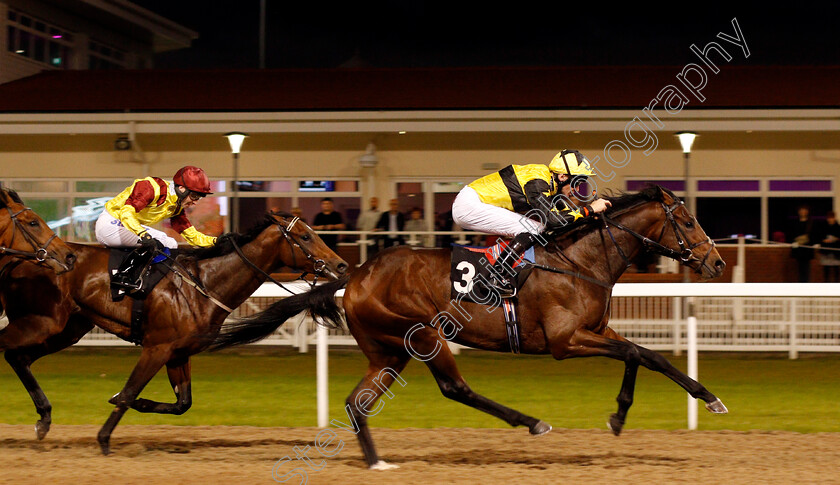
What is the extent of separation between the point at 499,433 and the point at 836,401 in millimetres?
2659

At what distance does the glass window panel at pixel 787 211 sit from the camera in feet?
36.9

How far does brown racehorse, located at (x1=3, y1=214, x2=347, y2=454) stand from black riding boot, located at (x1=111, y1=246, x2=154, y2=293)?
10cm

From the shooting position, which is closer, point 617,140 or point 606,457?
point 606,457

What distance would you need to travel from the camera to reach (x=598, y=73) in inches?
499

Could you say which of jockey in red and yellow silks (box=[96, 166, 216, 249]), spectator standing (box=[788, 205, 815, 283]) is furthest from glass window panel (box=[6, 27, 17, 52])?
spectator standing (box=[788, 205, 815, 283])

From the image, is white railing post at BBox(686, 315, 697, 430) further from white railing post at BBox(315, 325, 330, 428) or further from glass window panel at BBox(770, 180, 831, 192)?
glass window panel at BBox(770, 180, 831, 192)

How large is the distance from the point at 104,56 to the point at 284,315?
46.9 ft

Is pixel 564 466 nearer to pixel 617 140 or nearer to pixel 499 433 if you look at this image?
pixel 499 433

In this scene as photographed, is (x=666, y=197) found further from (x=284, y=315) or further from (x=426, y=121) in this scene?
(x=426, y=121)

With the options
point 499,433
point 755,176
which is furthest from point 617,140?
point 499,433

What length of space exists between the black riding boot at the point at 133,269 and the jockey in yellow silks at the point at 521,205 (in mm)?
1647

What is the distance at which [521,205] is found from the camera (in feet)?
15.4

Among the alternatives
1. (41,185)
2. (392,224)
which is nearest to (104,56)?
(41,185)

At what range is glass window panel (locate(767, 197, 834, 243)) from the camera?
1123cm
